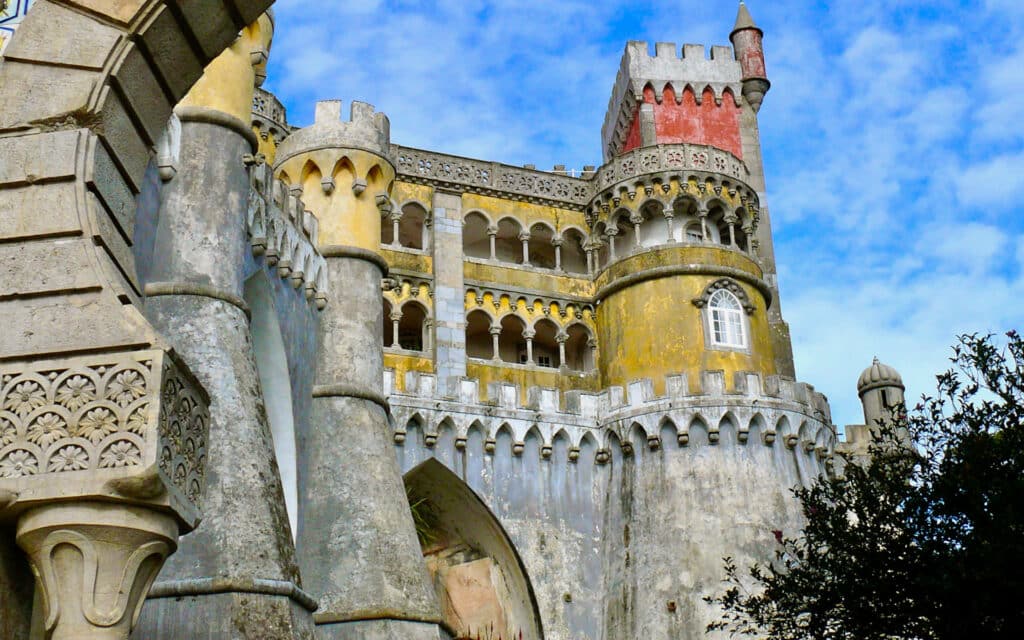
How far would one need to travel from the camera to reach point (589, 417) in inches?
1113

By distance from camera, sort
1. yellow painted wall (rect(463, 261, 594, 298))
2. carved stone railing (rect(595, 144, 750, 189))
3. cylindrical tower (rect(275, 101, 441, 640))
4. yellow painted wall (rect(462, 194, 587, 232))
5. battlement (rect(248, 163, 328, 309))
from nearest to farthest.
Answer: battlement (rect(248, 163, 328, 309)), cylindrical tower (rect(275, 101, 441, 640)), carved stone railing (rect(595, 144, 750, 189)), yellow painted wall (rect(463, 261, 594, 298)), yellow painted wall (rect(462, 194, 587, 232))

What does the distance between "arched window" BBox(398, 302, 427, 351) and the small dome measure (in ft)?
53.5

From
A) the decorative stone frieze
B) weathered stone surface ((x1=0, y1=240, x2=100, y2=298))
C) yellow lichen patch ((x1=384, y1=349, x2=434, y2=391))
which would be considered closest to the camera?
the decorative stone frieze

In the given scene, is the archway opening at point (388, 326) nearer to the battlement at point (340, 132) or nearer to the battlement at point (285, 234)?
the battlement at point (340, 132)

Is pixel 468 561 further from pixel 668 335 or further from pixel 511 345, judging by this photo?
pixel 511 345

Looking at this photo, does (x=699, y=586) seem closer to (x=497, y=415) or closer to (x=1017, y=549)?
(x=497, y=415)

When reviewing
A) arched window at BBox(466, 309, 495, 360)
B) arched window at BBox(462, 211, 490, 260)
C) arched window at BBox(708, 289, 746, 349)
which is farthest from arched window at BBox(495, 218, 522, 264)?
arched window at BBox(708, 289, 746, 349)

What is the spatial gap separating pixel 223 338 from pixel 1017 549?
827 cm

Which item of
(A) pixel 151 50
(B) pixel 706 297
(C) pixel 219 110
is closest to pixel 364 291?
(C) pixel 219 110

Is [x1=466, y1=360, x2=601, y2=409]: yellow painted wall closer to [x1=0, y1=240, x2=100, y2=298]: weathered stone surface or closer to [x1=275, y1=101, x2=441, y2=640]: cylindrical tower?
[x1=275, y1=101, x2=441, y2=640]: cylindrical tower

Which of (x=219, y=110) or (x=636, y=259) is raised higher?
(x=636, y=259)

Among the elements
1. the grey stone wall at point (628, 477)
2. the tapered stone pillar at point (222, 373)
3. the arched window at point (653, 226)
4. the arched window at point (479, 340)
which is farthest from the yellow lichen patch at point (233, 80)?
the arched window at point (479, 340)

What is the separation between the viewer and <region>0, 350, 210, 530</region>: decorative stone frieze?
14.4 ft

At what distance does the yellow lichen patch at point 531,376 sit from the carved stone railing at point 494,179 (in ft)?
17.9
